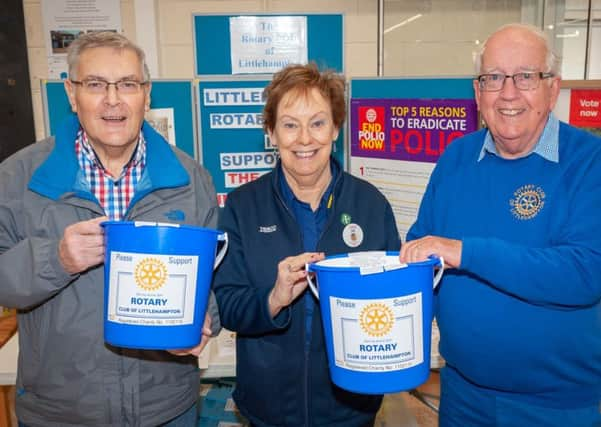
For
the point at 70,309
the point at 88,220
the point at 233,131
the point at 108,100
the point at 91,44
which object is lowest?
the point at 70,309

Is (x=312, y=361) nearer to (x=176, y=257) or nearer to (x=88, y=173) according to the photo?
(x=176, y=257)

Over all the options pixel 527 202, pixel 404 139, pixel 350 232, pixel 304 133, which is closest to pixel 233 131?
pixel 404 139

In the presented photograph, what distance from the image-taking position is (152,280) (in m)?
1.21

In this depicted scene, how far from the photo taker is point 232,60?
3.19m

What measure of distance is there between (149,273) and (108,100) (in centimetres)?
46

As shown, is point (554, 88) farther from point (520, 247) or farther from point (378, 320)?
point (378, 320)

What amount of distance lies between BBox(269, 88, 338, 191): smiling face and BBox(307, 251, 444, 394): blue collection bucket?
1.03 ft

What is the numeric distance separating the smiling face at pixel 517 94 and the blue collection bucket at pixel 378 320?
0.40 metres

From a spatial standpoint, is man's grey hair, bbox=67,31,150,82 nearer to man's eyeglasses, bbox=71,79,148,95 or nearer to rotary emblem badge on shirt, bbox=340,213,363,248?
man's eyeglasses, bbox=71,79,148,95

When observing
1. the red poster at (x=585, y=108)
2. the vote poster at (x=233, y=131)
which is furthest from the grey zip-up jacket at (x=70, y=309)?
the red poster at (x=585, y=108)

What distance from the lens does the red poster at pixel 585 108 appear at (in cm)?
234

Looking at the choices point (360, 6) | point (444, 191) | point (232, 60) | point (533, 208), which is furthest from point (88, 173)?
point (360, 6)

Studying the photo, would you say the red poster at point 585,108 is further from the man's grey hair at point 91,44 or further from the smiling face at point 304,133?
the man's grey hair at point 91,44

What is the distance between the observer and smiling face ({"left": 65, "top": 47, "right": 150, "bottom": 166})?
1.36m
